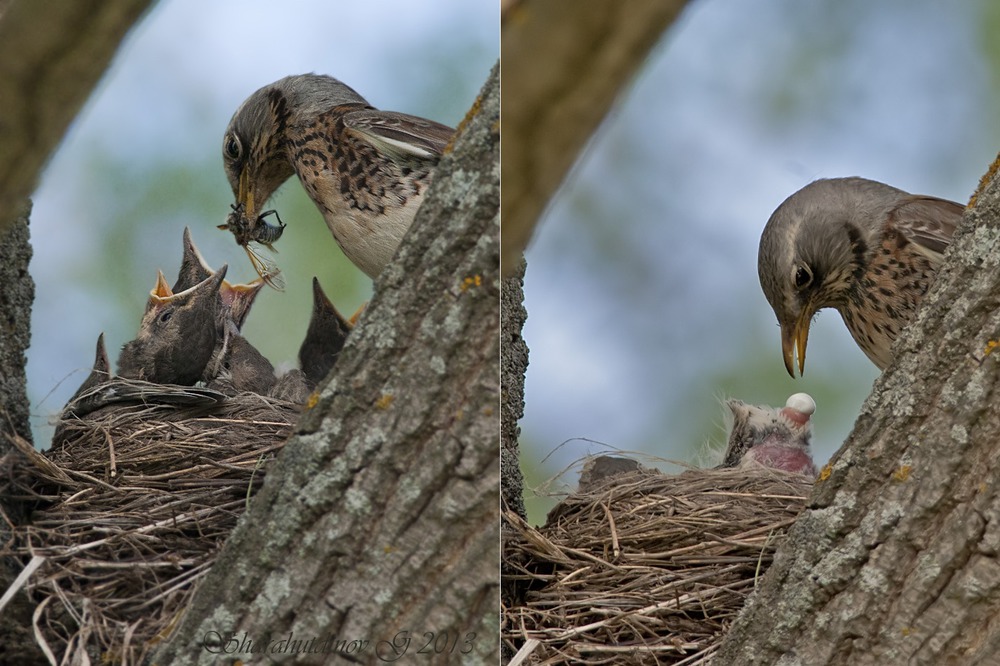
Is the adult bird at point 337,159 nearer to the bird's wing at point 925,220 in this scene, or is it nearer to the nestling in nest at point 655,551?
the nestling in nest at point 655,551

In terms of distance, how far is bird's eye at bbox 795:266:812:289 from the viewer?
1.83m

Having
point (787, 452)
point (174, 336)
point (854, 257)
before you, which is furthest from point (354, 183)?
point (787, 452)

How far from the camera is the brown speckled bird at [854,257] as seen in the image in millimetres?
1829

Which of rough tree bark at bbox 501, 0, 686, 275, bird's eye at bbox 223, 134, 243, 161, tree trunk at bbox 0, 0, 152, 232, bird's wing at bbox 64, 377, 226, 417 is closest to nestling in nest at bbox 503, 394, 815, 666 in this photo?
bird's wing at bbox 64, 377, 226, 417

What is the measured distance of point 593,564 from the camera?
1812 millimetres

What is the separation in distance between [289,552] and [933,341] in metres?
0.71

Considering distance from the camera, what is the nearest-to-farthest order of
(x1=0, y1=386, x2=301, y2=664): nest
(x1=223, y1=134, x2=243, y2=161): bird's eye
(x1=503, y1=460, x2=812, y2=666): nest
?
(x1=0, y1=386, x2=301, y2=664): nest → (x1=223, y1=134, x2=243, y2=161): bird's eye → (x1=503, y1=460, x2=812, y2=666): nest

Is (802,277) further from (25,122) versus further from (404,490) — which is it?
(25,122)

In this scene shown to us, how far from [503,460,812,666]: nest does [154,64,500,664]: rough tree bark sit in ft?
1.99

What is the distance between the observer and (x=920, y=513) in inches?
45.4

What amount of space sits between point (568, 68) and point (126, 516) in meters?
0.83

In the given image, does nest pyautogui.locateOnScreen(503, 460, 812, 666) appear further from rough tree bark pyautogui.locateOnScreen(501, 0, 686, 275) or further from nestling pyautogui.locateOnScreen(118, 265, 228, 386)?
rough tree bark pyautogui.locateOnScreen(501, 0, 686, 275)

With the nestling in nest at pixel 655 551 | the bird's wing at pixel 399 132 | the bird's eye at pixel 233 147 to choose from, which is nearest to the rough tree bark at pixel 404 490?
the bird's wing at pixel 399 132

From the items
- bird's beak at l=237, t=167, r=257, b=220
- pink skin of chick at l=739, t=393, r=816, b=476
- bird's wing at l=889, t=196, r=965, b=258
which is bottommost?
bird's beak at l=237, t=167, r=257, b=220
